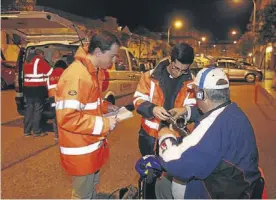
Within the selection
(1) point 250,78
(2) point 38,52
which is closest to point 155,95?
(2) point 38,52

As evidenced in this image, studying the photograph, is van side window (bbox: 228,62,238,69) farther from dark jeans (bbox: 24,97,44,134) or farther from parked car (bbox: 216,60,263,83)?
dark jeans (bbox: 24,97,44,134)

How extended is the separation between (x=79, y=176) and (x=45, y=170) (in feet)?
9.82

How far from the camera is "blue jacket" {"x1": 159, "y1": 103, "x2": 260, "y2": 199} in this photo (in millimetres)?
2191

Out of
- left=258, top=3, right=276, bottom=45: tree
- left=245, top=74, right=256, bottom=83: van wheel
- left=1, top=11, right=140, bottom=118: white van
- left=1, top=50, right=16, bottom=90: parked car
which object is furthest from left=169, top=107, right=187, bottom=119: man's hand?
left=245, top=74, right=256, bottom=83: van wheel

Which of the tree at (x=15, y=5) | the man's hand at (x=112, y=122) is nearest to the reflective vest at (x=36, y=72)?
the man's hand at (x=112, y=122)

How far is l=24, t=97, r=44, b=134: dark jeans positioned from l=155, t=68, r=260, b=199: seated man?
21.3 feet

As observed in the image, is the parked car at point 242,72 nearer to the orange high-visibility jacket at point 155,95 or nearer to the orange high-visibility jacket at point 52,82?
the orange high-visibility jacket at point 52,82

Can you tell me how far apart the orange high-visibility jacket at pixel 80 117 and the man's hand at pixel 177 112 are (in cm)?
62

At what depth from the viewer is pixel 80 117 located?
2.83 meters

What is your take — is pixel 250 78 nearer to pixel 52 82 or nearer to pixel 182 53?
pixel 52 82

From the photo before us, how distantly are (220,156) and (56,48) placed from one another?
24.7 feet

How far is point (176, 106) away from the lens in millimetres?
3541

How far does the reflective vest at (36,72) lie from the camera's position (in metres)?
8.20

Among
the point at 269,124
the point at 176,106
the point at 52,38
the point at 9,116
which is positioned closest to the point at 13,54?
the point at 9,116
